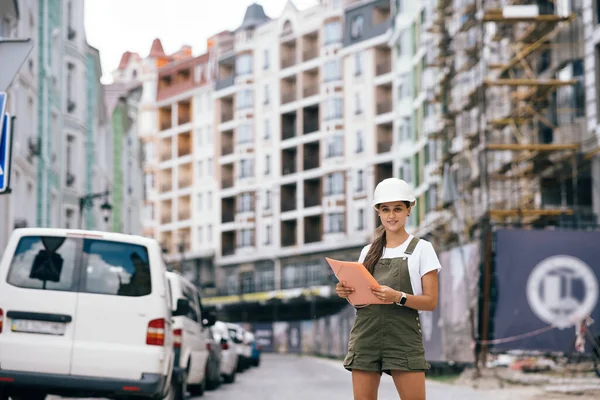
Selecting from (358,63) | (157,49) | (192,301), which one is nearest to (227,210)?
(358,63)

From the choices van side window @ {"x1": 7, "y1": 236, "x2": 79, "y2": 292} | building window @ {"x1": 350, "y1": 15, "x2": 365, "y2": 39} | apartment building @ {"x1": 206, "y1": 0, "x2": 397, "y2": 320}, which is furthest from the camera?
building window @ {"x1": 350, "y1": 15, "x2": 365, "y2": 39}

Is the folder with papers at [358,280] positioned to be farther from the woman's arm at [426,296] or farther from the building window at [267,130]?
the building window at [267,130]

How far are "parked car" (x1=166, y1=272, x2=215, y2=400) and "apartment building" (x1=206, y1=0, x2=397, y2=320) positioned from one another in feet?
201

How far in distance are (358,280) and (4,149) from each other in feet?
21.0

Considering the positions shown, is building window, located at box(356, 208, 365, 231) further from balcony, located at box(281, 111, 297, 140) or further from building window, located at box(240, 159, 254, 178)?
building window, located at box(240, 159, 254, 178)

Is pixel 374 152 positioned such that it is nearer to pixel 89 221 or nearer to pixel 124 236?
pixel 89 221

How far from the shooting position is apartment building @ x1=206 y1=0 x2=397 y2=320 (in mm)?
85375

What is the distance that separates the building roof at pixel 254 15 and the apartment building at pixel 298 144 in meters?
0.08

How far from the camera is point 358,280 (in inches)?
238

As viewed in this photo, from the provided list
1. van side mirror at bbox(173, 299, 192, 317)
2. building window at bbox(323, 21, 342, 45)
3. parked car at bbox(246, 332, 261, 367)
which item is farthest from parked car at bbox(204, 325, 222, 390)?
building window at bbox(323, 21, 342, 45)

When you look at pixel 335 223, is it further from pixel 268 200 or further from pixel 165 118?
pixel 165 118

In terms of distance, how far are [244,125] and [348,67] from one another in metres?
12.6

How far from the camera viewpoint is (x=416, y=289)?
6195 mm

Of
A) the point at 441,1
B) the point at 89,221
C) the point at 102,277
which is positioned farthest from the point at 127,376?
the point at 441,1
